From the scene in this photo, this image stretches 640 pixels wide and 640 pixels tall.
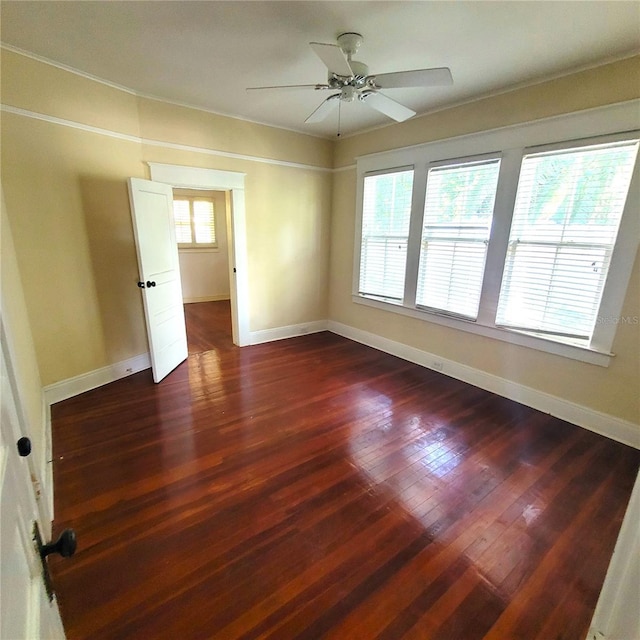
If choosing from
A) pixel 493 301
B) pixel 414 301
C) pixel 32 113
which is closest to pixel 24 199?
pixel 32 113

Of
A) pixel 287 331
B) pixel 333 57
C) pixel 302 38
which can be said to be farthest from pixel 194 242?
pixel 333 57

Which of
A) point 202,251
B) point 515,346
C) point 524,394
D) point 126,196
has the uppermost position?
point 126,196

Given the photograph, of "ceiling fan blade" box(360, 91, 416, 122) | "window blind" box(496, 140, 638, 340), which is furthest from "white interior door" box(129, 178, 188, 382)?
"window blind" box(496, 140, 638, 340)

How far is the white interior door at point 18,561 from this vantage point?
483 mm

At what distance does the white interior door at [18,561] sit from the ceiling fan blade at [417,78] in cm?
241

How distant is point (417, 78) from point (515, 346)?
237cm

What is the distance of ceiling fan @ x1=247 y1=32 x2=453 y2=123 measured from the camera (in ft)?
6.10

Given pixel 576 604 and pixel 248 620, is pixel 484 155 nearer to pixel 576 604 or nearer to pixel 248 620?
pixel 576 604

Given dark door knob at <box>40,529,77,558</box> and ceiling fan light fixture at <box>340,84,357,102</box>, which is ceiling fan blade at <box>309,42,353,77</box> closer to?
ceiling fan light fixture at <box>340,84,357,102</box>

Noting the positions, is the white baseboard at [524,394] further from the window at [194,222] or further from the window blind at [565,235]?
the window at [194,222]

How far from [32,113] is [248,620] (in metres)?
3.60

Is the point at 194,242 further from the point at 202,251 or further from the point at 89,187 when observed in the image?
the point at 89,187

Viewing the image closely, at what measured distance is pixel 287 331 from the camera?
4785 millimetres

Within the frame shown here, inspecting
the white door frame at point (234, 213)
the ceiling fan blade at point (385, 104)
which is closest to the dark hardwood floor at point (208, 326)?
the white door frame at point (234, 213)
